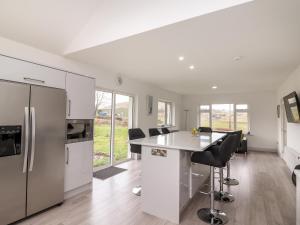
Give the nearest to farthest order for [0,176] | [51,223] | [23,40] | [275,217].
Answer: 1. [0,176]
2. [51,223]
3. [275,217]
4. [23,40]

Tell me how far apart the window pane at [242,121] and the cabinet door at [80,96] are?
22.0ft

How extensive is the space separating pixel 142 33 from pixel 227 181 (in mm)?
3233

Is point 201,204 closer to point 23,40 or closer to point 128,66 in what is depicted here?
point 128,66

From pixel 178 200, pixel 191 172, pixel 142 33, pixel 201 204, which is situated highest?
pixel 142 33

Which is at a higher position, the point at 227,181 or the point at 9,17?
the point at 9,17

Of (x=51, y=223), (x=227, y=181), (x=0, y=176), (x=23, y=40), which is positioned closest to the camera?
(x=0, y=176)

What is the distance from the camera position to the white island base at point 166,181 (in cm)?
227

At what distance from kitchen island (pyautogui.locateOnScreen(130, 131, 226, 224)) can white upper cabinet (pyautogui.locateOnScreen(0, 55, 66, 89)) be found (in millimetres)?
1649

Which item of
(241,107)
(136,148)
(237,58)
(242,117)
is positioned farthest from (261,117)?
(136,148)

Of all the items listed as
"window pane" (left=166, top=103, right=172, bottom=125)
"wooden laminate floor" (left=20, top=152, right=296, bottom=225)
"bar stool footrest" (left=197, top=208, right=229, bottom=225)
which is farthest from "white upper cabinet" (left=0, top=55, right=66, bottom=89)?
"window pane" (left=166, top=103, right=172, bottom=125)

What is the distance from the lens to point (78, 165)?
3020mm

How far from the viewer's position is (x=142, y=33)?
7.77 feet

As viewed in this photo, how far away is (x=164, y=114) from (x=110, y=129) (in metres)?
3.47

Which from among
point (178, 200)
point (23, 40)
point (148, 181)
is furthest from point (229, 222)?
point (23, 40)
